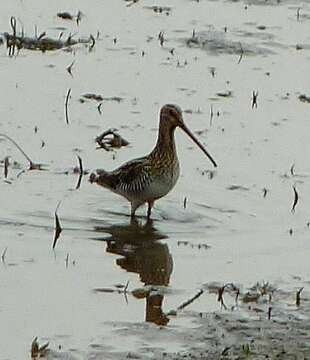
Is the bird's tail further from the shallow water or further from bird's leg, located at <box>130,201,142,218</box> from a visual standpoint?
bird's leg, located at <box>130,201,142,218</box>

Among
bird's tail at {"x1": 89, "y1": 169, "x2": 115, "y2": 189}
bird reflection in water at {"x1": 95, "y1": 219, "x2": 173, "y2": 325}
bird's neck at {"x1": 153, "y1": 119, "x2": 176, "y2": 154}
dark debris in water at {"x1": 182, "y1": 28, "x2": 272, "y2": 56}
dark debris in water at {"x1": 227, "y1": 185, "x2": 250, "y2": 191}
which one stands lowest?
bird reflection in water at {"x1": 95, "y1": 219, "x2": 173, "y2": 325}

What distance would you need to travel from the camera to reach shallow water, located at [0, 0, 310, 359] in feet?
30.0

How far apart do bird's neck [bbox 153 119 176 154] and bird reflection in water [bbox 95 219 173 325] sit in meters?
0.58

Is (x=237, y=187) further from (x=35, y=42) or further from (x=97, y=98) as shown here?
(x=35, y=42)

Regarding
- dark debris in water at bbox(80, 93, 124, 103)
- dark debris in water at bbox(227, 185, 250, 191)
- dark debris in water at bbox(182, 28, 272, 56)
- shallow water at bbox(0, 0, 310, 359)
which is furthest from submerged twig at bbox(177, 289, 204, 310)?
dark debris in water at bbox(182, 28, 272, 56)

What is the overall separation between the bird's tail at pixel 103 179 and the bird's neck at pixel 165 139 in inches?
15.2

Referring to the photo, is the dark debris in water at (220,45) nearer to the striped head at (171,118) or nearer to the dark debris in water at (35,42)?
the dark debris in water at (35,42)

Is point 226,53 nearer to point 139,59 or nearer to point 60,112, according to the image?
point 139,59

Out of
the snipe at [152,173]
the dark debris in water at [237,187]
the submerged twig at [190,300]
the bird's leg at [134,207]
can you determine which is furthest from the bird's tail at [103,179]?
the submerged twig at [190,300]

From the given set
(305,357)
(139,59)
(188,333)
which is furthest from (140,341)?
(139,59)

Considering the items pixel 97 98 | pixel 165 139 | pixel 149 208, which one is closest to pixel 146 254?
pixel 149 208

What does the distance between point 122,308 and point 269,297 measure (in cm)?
87

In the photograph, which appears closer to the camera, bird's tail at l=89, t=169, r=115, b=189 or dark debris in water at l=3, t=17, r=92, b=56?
bird's tail at l=89, t=169, r=115, b=189

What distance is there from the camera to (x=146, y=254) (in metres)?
10.4
